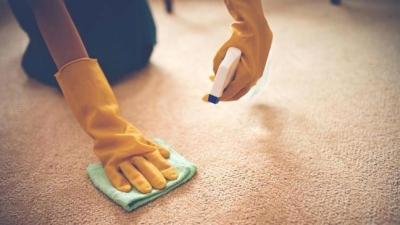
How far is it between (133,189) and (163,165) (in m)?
0.07

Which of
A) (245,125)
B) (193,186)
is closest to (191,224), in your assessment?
(193,186)

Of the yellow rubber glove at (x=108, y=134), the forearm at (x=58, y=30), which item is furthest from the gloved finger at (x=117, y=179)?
the forearm at (x=58, y=30)

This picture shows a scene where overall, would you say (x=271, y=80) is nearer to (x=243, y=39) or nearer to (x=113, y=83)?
(x=243, y=39)

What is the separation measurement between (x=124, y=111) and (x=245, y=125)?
1.02 ft

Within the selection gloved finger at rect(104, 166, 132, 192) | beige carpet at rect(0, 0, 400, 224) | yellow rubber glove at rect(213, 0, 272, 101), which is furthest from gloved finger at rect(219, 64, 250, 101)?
gloved finger at rect(104, 166, 132, 192)

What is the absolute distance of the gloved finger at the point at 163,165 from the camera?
0.64 meters

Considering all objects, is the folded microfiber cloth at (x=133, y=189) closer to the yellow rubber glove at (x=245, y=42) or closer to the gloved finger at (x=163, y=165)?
the gloved finger at (x=163, y=165)

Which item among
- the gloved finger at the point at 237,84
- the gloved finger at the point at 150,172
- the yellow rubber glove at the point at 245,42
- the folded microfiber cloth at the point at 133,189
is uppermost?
the yellow rubber glove at the point at 245,42

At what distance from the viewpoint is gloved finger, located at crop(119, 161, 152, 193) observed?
619mm

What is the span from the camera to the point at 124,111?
0.86 meters

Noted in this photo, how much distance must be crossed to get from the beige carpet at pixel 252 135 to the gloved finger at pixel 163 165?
0.03 m

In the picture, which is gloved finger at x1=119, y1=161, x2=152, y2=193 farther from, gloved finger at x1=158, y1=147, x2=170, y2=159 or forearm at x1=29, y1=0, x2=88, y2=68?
forearm at x1=29, y1=0, x2=88, y2=68

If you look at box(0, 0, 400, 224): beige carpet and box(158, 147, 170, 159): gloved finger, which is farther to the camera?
box(158, 147, 170, 159): gloved finger

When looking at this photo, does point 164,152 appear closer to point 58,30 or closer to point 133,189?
point 133,189
